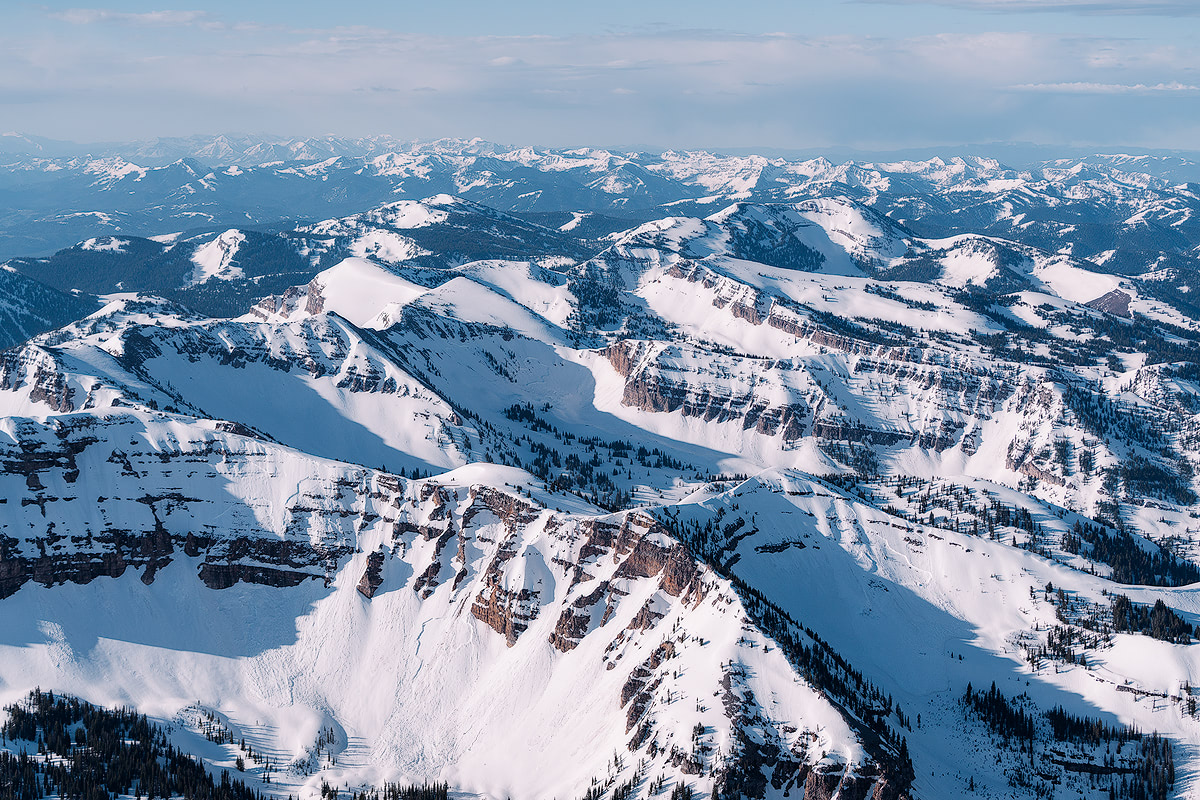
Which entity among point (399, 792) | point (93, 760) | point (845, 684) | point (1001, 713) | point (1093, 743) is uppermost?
point (845, 684)

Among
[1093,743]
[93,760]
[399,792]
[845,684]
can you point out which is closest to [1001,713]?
[1093,743]

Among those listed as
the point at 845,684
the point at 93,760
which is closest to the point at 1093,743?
the point at 845,684

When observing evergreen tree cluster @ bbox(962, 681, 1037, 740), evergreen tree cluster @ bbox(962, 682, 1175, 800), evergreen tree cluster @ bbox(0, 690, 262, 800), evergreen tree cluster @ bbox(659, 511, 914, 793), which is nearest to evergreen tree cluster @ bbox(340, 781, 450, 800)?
evergreen tree cluster @ bbox(0, 690, 262, 800)

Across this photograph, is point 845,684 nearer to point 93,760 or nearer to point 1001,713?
point 1001,713

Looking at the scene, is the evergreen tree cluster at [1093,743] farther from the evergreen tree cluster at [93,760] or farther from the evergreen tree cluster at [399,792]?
the evergreen tree cluster at [93,760]

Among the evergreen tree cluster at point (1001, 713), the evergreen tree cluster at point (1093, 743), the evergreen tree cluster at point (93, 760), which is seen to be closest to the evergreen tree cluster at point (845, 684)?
the evergreen tree cluster at point (1001, 713)

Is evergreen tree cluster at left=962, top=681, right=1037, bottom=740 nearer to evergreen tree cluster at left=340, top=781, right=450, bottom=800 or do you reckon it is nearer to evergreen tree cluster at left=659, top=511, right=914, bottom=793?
evergreen tree cluster at left=659, top=511, right=914, bottom=793

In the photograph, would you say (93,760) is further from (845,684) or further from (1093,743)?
(1093,743)

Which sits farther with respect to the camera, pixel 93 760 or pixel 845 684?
pixel 845 684

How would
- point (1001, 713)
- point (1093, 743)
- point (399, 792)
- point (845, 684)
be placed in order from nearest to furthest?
point (399, 792), point (1093, 743), point (845, 684), point (1001, 713)

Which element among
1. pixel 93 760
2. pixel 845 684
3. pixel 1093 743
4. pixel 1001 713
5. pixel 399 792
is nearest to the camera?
pixel 93 760

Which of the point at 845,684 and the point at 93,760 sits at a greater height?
the point at 845,684

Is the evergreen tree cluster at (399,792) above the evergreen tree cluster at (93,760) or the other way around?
the other way around

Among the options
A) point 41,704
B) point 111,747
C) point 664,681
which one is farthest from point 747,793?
point 41,704
